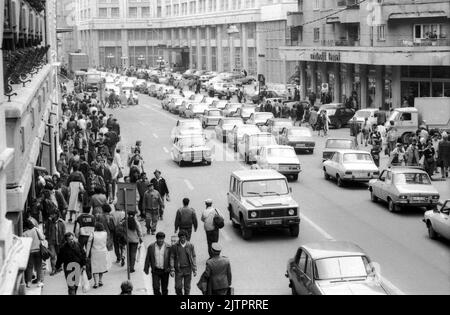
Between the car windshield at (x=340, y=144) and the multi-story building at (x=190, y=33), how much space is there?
1905 inches

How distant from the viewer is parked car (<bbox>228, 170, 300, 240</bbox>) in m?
19.9

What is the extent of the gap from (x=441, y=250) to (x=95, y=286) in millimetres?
8195

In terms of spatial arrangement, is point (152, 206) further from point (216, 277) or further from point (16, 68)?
point (216, 277)

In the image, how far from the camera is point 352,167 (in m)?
27.9

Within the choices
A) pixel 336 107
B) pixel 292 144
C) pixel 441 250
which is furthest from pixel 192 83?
pixel 441 250

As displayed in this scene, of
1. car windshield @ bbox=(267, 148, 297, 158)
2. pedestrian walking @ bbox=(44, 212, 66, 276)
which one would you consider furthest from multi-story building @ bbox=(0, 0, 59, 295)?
car windshield @ bbox=(267, 148, 297, 158)

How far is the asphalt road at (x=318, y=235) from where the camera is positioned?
54.2 feet

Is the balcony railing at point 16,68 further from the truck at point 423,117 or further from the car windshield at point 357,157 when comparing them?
the truck at point 423,117

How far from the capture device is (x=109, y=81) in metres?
85.1

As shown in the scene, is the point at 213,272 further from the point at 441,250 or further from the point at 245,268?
the point at 441,250

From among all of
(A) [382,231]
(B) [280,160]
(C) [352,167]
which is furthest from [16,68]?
(B) [280,160]

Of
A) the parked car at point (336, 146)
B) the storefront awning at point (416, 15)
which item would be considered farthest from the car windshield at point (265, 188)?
the storefront awning at point (416, 15)

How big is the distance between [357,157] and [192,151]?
827 cm

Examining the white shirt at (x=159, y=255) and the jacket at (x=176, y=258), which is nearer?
the jacket at (x=176, y=258)
